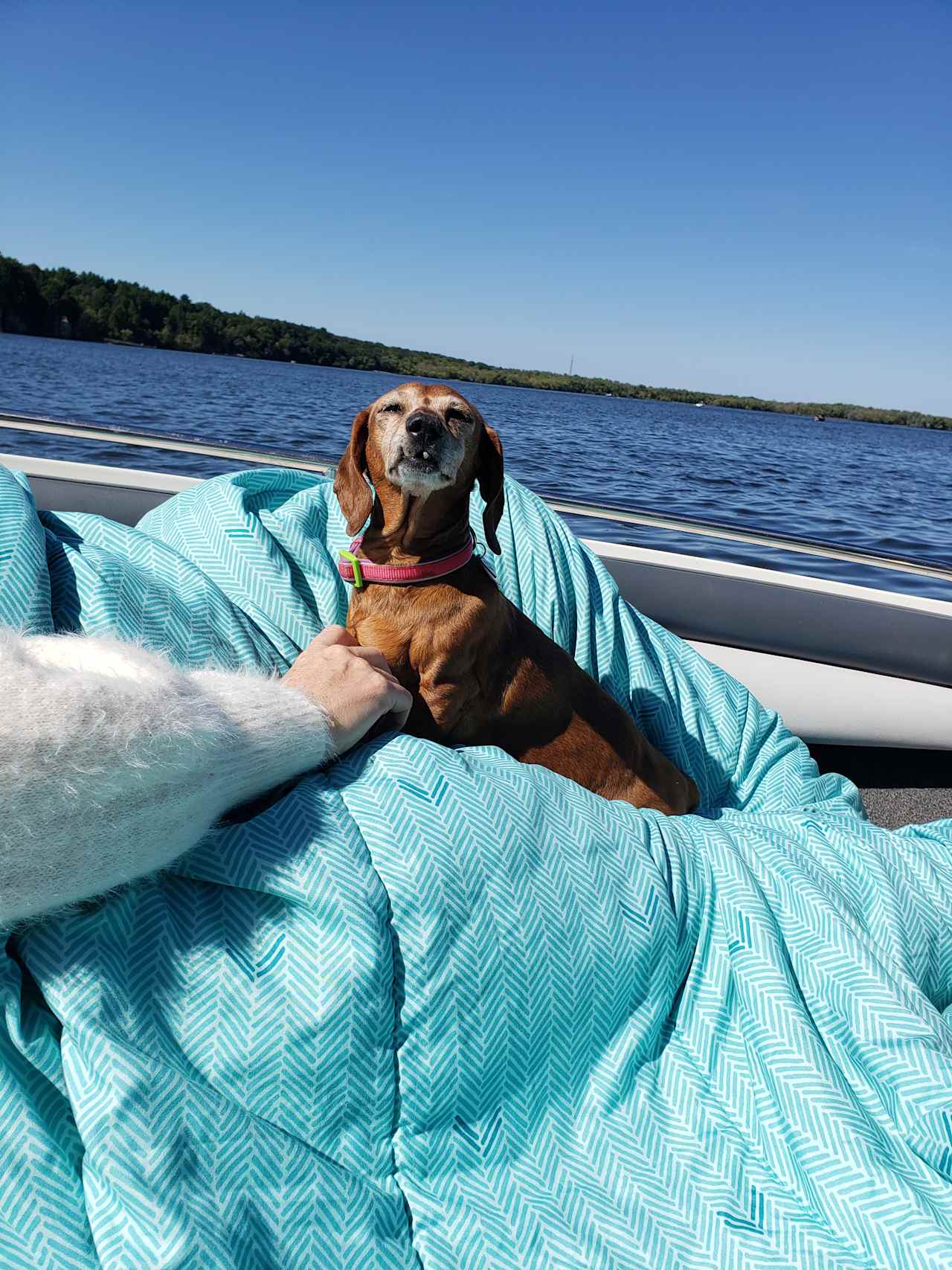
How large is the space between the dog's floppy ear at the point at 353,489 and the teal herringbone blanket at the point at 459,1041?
0.77m

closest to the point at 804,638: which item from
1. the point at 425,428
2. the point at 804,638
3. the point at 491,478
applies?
the point at 804,638

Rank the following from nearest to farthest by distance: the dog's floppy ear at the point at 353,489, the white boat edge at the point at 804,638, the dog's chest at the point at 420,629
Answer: the dog's chest at the point at 420,629 < the dog's floppy ear at the point at 353,489 < the white boat edge at the point at 804,638

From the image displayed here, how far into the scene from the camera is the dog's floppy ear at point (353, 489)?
2193mm

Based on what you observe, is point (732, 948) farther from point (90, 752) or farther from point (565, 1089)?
point (90, 752)

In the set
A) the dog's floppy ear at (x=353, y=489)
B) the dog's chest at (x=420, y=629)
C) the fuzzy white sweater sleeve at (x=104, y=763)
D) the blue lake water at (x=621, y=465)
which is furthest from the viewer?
the blue lake water at (x=621, y=465)

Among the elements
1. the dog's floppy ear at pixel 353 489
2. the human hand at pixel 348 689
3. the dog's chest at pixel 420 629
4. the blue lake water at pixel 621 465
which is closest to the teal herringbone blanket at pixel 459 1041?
the human hand at pixel 348 689

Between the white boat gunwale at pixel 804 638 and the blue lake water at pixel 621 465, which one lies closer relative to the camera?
the white boat gunwale at pixel 804 638

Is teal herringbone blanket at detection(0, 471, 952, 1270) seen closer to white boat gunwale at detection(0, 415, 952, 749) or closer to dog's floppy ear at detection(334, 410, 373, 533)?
dog's floppy ear at detection(334, 410, 373, 533)

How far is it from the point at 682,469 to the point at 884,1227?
30.1 feet

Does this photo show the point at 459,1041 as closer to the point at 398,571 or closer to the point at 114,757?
the point at 114,757

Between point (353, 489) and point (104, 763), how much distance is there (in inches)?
54.7

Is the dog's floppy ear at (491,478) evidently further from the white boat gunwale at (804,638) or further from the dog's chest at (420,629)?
the white boat gunwale at (804,638)

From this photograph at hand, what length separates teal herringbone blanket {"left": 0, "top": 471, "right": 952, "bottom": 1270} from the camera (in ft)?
Result: 2.95

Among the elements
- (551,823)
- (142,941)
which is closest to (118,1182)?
(142,941)
